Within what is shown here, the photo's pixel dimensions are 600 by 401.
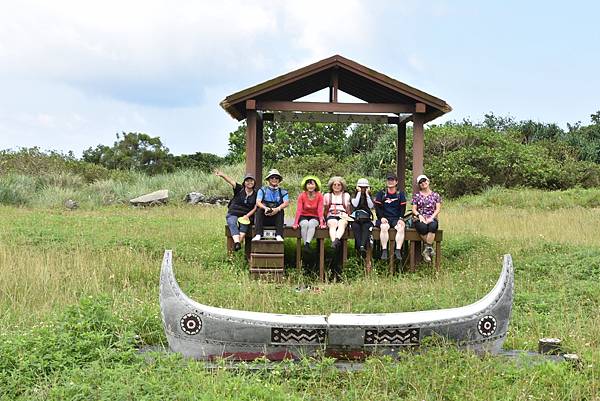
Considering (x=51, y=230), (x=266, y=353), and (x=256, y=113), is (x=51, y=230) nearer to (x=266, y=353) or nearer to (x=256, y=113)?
(x=256, y=113)

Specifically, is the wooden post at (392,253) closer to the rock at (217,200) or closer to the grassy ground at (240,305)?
the grassy ground at (240,305)

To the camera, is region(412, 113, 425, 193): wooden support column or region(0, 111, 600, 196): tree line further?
region(0, 111, 600, 196): tree line

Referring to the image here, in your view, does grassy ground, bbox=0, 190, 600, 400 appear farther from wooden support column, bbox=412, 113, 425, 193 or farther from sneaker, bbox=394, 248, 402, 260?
wooden support column, bbox=412, 113, 425, 193

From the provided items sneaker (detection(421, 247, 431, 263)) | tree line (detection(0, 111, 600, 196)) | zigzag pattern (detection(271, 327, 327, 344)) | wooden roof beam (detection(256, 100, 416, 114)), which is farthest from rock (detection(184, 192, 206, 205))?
zigzag pattern (detection(271, 327, 327, 344))

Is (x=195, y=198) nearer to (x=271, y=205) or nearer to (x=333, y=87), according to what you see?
(x=271, y=205)

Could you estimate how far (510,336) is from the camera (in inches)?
225

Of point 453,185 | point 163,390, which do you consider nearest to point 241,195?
point 163,390

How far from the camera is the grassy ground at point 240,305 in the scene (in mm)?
4223

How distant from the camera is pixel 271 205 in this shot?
31.0 feet

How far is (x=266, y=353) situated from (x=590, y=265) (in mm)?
5813

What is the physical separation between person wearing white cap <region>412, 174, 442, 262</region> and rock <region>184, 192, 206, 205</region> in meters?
13.0

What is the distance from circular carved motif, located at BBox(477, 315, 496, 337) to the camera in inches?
192

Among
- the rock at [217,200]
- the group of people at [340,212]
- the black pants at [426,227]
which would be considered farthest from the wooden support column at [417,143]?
the rock at [217,200]

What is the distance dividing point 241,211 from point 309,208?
1.09 meters
